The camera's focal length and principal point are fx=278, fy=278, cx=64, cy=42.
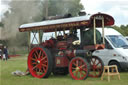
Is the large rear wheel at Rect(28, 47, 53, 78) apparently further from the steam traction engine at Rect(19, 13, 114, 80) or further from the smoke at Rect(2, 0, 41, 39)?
the smoke at Rect(2, 0, 41, 39)

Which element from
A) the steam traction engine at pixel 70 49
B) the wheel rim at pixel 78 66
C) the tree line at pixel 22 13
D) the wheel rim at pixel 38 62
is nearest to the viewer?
the wheel rim at pixel 78 66

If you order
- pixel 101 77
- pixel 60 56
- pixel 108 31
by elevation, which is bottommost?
pixel 101 77

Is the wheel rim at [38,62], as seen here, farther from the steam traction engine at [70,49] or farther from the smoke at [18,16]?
the smoke at [18,16]

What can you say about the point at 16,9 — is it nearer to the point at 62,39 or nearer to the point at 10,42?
the point at 10,42

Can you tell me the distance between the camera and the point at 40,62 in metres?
11.6

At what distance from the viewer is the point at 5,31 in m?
32.8

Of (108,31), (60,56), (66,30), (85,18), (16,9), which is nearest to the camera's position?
(85,18)

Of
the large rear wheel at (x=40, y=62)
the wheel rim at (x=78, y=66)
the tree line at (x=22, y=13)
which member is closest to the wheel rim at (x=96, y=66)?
the wheel rim at (x=78, y=66)

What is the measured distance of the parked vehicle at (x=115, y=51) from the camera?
41.2 feet

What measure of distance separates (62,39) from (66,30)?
0.80 meters

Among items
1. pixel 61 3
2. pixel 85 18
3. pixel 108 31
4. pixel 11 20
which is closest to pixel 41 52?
pixel 85 18

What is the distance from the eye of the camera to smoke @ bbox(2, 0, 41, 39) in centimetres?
3102

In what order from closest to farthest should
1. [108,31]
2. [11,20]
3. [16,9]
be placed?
[108,31] < [16,9] < [11,20]

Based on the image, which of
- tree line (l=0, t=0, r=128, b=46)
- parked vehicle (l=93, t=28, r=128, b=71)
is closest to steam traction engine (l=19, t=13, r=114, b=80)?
parked vehicle (l=93, t=28, r=128, b=71)
